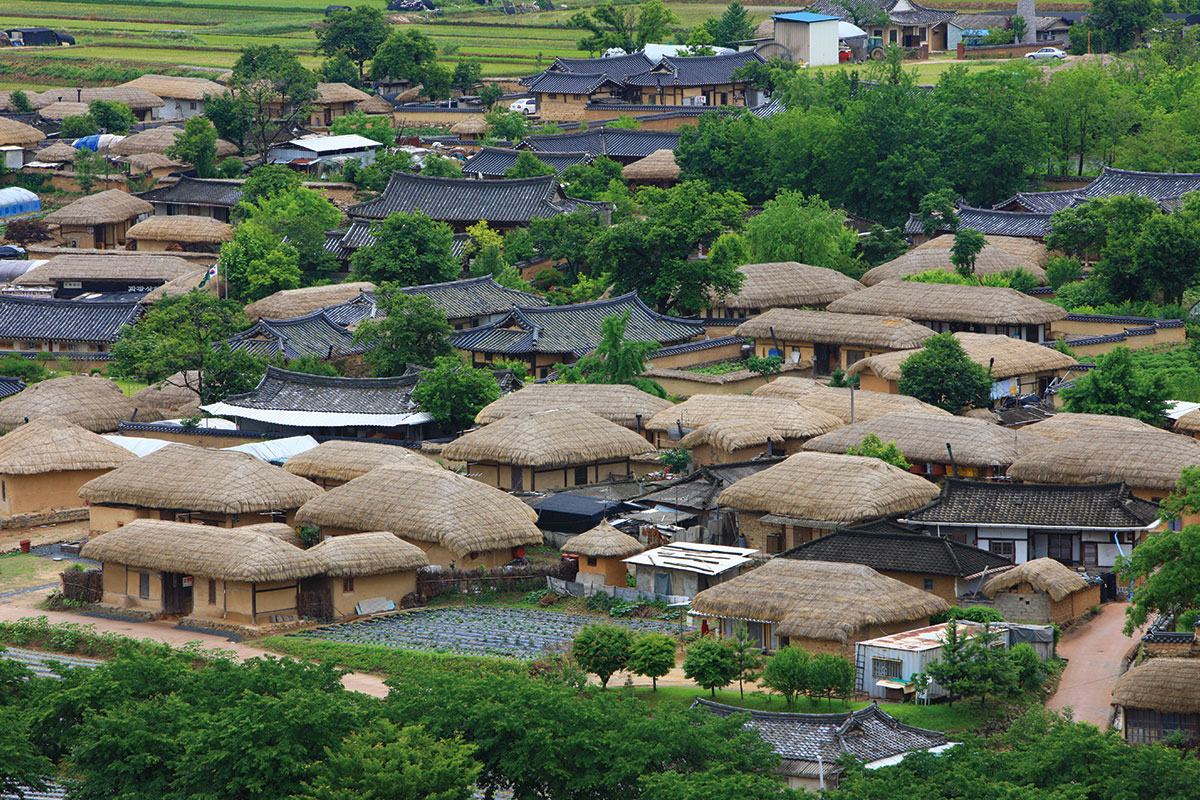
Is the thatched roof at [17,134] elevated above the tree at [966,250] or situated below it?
above

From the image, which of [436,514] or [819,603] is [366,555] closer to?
[436,514]

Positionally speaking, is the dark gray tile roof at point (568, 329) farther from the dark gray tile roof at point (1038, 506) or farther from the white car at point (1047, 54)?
the white car at point (1047, 54)

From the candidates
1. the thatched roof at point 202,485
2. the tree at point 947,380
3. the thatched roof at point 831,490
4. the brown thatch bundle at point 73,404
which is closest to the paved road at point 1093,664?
the thatched roof at point 831,490

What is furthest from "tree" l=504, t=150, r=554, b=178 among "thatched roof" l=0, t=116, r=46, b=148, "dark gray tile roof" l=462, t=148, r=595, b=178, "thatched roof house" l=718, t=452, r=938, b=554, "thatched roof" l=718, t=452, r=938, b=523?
"thatched roof house" l=718, t=452, r=938, b=554

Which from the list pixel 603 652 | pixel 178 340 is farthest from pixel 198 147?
pixel 603 652

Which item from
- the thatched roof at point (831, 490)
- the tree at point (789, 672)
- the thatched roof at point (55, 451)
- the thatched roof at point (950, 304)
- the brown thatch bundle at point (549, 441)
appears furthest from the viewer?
the thatched roof at point (950, 304)

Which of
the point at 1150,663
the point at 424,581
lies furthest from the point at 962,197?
the point at 1150,663

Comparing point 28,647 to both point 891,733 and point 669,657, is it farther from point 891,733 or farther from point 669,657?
point 891,733
